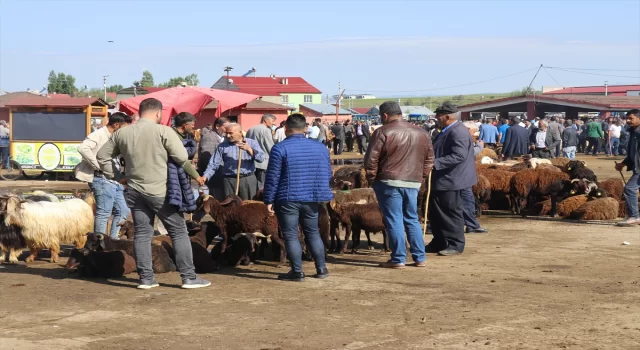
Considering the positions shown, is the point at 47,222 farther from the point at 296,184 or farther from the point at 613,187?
the point at 613,187

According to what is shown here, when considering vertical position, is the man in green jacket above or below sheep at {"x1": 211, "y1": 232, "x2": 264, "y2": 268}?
above

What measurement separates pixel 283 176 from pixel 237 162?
9.29 feet

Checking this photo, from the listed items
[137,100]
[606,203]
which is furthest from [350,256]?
[137,100]

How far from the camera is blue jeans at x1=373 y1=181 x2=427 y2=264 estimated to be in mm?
9859

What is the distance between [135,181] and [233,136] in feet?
10.3

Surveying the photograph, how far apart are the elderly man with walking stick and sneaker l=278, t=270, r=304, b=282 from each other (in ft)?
8.49

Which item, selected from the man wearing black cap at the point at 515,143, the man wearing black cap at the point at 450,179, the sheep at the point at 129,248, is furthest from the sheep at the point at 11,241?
the man wearing black cap at the point at 515,143

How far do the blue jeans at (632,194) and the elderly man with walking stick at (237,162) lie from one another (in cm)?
606

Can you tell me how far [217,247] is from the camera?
1046 cm

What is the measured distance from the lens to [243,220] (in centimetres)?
1039

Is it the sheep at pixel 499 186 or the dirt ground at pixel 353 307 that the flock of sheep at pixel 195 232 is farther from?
the sheep at pixel 499 186

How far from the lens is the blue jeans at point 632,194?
1366 centimetres

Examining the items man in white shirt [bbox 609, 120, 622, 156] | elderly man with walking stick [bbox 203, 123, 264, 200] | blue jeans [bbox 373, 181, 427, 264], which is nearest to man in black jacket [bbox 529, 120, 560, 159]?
elderly man with walking stick [bbox 203, 123, 264, 200]

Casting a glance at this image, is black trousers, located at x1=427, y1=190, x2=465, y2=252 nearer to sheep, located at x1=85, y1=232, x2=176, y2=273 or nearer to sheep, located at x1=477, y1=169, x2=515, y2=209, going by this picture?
sheep, located at x1=85, y1=232, x2=176, y2=273
